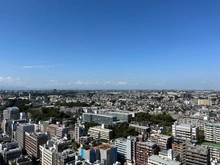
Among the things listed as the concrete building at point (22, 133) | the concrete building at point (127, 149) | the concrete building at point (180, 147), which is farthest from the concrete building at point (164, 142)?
the concrete building at point (22, 133)

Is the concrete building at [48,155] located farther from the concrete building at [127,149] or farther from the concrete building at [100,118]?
the concrete building at [100,118]

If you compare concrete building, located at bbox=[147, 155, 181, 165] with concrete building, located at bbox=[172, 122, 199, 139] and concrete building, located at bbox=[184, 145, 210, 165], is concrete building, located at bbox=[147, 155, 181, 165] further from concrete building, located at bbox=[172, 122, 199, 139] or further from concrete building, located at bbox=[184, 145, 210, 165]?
concrete building, located at bbox=[172, 122, 199, 139]

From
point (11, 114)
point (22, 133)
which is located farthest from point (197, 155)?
point (11, 114)

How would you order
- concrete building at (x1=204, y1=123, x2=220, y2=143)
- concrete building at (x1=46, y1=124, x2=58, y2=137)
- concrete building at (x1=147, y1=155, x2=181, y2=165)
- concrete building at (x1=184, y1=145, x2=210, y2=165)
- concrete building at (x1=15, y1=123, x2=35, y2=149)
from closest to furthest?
concrete building at (x1=147, y1=155, x2=181, y2=165)
concrete building at (x1=184, y1=145, x2=210, y2=165)
concrete building at (x1=15, y1=123, x2=35, y2=149)
concrete building at (x1=204, y1=123, x2=220, y2=143)
concrete building at (x1=46, y1=124, x2=58, y2=137)

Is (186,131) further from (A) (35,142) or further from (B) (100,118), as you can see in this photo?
(A) (35,142)

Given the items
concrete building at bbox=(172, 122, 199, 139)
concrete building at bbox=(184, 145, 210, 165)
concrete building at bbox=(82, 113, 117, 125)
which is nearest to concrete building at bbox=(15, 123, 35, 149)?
concrete building at bbox=(82, 113, 117, 125)

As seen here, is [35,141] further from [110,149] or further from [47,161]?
[110,149]
